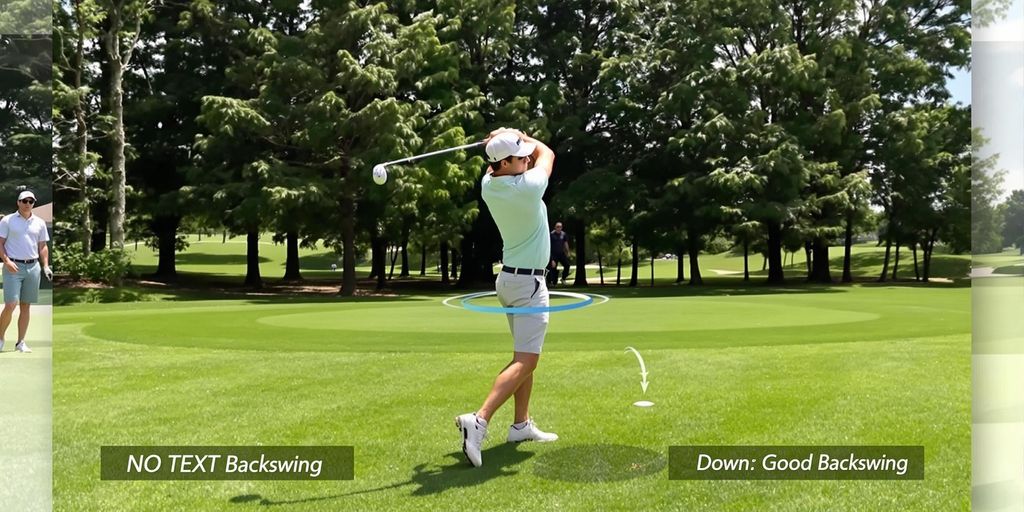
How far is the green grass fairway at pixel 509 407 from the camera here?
530cm

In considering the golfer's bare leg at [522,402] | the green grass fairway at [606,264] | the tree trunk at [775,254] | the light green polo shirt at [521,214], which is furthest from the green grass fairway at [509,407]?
the green grass fairway at [606,264]

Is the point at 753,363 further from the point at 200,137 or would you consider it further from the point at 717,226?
the point at 717,226

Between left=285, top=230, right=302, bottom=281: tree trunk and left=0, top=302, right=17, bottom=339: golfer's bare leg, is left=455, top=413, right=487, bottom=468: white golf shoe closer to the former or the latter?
left=0, top=302, right=17, bottom=339: golfer's bare leg

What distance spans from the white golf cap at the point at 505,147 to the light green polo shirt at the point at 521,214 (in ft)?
0.54

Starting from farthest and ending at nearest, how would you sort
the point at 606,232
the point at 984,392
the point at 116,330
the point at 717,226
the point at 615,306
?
the point at 606,232
the point at 717,226
the point at 615,306
the point at 116,330
the point at 984,392

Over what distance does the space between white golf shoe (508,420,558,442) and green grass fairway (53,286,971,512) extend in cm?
14

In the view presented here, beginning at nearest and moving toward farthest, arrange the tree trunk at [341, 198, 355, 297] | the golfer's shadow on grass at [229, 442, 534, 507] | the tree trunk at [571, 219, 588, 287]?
the golfer's shadow on grass at [229, 442, 534, 507]
the tree trunk at [341, 198, 355, 297]
the tree trunk at [571, 219, 588, 287]

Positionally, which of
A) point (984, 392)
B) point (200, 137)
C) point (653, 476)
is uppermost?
point (200, 137)

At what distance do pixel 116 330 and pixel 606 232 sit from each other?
130 ft

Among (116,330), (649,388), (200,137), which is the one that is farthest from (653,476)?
(200,137)

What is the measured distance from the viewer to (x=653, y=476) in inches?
220

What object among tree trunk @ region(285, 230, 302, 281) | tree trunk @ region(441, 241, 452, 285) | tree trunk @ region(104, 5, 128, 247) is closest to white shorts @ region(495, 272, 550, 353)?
tree trunk @ region(104, 5, 128, 247)

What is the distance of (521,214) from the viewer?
6.18m

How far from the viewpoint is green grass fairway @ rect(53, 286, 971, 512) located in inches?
209
